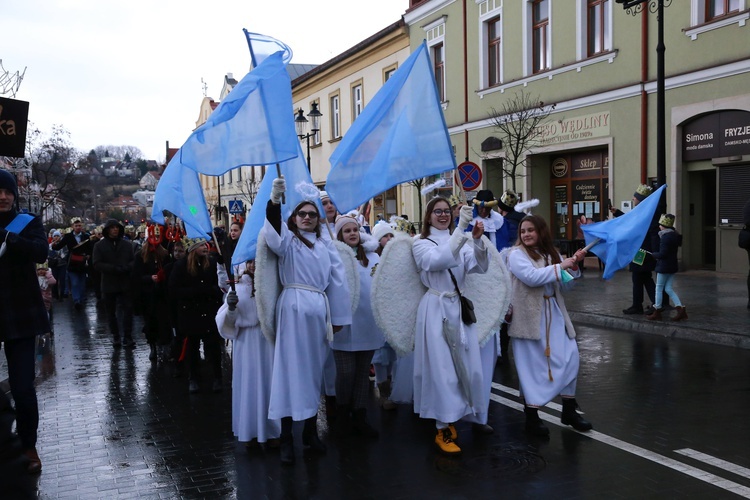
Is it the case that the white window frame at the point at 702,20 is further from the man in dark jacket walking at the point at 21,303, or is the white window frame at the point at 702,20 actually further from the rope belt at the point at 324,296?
the man in dark jacket walking at the point at 21,303

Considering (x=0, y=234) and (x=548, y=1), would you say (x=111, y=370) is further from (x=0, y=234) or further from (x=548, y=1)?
(x=548, y=1)

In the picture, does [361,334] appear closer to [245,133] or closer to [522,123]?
[245,133]

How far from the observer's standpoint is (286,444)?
538cm

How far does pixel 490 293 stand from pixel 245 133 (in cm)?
238

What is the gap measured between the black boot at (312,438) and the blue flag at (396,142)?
179 cm

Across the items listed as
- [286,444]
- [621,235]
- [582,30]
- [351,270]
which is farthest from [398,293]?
[582,30]

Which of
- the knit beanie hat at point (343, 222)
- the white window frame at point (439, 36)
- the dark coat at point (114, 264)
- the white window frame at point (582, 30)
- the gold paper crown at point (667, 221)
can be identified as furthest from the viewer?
the white window frame at point (439, 36)

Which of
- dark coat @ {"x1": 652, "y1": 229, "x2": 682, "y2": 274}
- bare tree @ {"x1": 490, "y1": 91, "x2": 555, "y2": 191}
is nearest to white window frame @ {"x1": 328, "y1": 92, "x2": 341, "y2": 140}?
bare tree @ {"x1": 490, "y1": 91, "x2": 555, "y2": 191}

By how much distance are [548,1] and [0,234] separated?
1873 centimetres

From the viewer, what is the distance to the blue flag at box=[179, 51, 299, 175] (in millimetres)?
5336

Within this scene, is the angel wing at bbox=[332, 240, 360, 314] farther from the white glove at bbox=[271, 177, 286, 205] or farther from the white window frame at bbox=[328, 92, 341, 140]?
the white window frame at bbox=[328, 92, 341, 140]

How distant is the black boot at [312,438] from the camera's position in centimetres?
557

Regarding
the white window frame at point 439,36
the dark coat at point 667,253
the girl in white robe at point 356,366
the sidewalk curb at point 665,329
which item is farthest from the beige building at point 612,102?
the girl in white robe at point 356,366

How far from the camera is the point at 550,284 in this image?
5.86m
